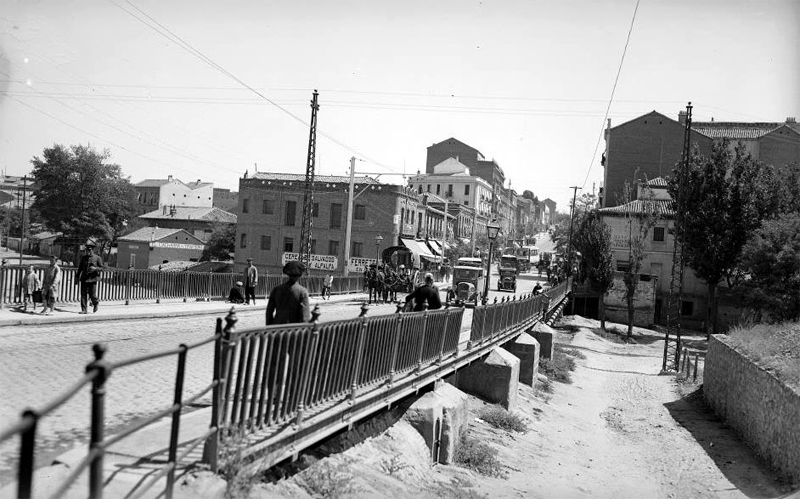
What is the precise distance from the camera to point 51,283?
16125 mm

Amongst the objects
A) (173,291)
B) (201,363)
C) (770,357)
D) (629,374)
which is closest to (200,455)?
(201,363)

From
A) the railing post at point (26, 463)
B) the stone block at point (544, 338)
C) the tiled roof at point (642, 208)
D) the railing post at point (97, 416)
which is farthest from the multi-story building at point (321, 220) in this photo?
the railing post at point (26, 463)

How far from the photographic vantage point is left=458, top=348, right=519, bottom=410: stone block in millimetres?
15672

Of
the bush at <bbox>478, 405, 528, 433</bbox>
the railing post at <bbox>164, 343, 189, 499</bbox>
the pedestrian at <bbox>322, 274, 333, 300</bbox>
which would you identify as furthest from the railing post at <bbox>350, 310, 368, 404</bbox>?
the pedestrian at <bbox>322, 274, 333, 300</bbox>

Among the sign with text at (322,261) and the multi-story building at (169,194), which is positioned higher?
the multi-story building at (169,194)

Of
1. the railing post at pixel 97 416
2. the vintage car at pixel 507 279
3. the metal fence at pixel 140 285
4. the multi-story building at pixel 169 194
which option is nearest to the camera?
the railing post at pixel 97 416

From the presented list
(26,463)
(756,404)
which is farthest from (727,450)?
(26,463)

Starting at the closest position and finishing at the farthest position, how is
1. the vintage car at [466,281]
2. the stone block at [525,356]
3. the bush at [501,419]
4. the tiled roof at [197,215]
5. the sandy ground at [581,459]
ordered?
the sandy ground at [581,459]
the bush at [501,419]
the stone block at [525,356]
the vintage car at [466,281]
the tiled roof at [197,215]

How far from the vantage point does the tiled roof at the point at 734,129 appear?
219 ft

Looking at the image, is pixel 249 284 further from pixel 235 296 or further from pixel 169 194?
pixel 169 194

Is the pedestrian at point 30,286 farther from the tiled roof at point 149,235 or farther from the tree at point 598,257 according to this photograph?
the tiled roof at point 149,235

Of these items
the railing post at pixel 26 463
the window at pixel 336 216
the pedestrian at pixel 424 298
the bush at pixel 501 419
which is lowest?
the bush at pixel 501 419

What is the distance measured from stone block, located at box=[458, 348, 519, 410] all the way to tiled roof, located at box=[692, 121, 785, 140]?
57.4 metres

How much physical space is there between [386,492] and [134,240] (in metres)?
65.7
